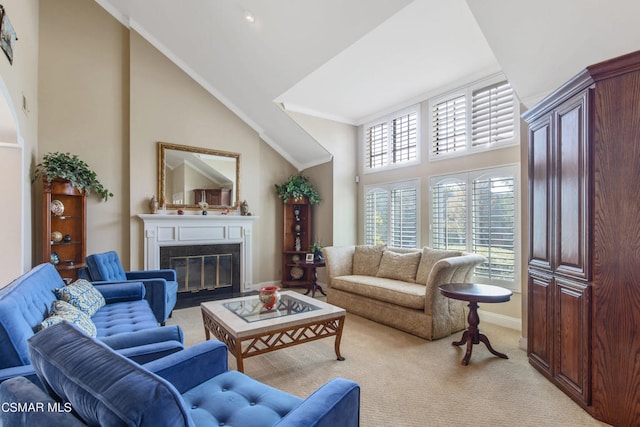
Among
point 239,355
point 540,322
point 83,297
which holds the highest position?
point 83,297

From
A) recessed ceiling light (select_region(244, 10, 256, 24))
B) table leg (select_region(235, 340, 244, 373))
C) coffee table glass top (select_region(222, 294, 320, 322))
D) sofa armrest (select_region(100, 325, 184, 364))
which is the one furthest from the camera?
recessed ceiling light (select_region(244, 10, 256, 24))

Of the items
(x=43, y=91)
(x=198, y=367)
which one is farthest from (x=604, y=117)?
(x=43, y=91)

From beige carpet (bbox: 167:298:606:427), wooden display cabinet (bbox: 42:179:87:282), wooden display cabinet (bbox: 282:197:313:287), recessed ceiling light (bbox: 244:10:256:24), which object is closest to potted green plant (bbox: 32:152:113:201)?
wooden display cabinet (bbox: 42:179:87:282)

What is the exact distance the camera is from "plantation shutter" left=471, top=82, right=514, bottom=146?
3.73 metres

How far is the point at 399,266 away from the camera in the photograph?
422 cm

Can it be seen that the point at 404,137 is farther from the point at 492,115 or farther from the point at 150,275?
the point at 150,275

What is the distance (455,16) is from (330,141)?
284cm

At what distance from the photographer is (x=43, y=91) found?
166 inches

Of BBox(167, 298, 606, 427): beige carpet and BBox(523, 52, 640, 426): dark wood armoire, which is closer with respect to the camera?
BBox(523, 52, 640, 426): dark wood armoire

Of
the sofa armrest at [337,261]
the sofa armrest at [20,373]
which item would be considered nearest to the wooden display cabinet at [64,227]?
the sofa armrest at [20,373]

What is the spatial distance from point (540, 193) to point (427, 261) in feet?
5.16

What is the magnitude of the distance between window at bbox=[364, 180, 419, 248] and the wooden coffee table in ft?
7.45

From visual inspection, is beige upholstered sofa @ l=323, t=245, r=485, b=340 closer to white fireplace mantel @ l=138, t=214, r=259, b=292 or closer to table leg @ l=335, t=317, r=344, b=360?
table leg @ l=335, t=317, r=344, b=360

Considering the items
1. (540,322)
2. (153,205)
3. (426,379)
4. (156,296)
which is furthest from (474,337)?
(153,205)
